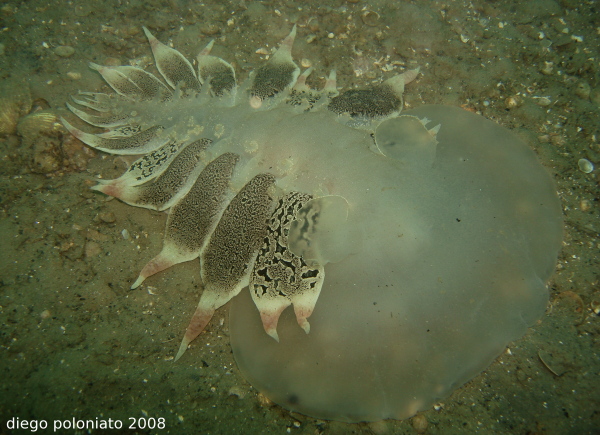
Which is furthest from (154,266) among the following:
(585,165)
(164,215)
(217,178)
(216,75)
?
(585,165)

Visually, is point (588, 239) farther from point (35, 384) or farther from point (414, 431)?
point (35, 384)

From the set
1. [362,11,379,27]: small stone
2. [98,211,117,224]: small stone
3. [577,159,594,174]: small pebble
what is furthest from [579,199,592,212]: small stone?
[98,211,117,224]: small stone

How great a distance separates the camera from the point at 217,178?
3.28 metres

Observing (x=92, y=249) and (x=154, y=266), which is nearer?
(x=154, y=266)

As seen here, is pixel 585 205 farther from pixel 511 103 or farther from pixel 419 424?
pixel 419 424

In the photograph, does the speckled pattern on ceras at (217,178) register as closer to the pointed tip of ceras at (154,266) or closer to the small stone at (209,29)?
the pointed tip of ceras at (154,266)

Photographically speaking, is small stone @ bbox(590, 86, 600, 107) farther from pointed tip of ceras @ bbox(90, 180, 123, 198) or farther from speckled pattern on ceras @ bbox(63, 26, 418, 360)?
pointed tip of ceras @ bbox(90, 180, 123, 198)

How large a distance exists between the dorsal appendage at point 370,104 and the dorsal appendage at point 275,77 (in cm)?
63

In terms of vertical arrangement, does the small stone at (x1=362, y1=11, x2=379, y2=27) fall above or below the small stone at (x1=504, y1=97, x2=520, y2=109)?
above

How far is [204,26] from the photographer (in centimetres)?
450

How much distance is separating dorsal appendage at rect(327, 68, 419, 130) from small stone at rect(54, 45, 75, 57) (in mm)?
3456

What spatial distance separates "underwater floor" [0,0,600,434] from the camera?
2.88m

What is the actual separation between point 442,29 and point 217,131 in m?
3.19

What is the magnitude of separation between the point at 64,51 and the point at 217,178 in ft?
9.62
